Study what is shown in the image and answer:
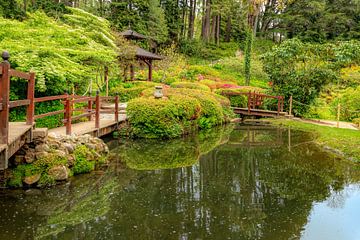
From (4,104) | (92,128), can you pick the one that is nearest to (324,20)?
(92,128)

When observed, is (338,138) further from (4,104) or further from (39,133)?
(4,104)

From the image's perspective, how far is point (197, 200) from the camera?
6789mm

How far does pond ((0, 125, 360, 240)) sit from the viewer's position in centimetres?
545

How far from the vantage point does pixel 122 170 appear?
8.88 meters

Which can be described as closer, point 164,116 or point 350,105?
point 164,116

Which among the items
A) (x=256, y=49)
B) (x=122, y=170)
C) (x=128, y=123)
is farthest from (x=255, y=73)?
(x=122, y=170)

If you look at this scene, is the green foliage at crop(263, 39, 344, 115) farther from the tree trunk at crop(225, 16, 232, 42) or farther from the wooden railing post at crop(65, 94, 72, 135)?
the tree trunk at crop(225, 16, 232, 42)

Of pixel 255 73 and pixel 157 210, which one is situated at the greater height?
pixel 255 73

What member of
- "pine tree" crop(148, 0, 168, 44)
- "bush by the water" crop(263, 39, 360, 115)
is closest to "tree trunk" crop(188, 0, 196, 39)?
"pine tree" crop(148, 0, 168, 44)

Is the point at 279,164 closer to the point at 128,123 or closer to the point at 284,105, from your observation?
the point at 128,123

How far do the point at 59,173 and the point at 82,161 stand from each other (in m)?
0.92

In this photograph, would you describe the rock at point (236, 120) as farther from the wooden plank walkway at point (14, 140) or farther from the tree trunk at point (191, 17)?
the tree trunk at point (191, 17)

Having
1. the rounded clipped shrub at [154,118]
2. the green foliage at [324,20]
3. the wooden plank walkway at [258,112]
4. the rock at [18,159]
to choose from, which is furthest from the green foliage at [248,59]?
the rock at [18,159]

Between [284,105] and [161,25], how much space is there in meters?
22.7
